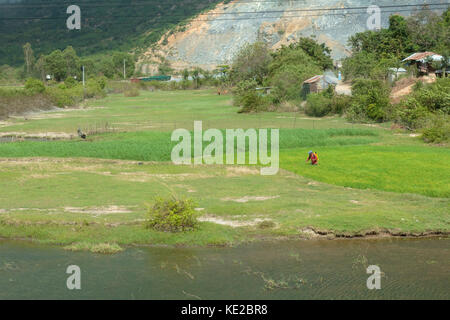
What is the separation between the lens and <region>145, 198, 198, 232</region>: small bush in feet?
54.5

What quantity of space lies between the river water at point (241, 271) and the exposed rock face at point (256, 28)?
409ft

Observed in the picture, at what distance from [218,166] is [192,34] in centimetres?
14883

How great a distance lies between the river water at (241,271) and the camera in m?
12.6

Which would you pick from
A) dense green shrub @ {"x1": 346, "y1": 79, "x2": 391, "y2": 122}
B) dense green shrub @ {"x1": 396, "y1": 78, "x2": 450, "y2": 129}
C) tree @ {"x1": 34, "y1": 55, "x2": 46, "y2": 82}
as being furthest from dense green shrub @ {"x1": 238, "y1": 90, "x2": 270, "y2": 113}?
tree @ {"x1": 34, "y1": 55, "x2": 46, "y2": 82}

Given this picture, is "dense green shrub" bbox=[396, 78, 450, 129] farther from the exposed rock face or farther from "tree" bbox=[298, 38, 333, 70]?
the exposed rock face

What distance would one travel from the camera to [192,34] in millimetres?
171000

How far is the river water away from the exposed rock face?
409ft

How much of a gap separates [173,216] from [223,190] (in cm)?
592

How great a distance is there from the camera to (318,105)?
59750mm

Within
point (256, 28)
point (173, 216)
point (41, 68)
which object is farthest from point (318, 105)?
point (256, 28)

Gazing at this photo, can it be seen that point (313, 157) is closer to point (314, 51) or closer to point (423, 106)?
point (423, 106)

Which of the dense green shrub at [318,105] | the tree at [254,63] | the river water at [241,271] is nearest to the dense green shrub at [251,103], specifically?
the dense green shrub at [318,105]

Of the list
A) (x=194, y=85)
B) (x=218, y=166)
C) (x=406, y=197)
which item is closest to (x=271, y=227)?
(x=406, y=197)
